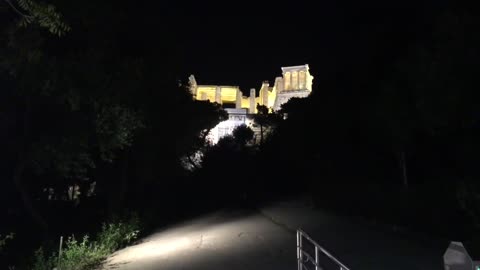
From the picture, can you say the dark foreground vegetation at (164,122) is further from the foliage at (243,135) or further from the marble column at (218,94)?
the marble column at (218,94)

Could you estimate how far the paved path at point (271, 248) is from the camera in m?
7.87

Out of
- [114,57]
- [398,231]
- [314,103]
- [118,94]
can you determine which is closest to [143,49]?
[114,57]

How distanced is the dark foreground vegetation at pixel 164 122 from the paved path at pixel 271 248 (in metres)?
0.81

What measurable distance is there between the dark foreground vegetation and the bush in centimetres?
5

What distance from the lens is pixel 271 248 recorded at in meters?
9.72

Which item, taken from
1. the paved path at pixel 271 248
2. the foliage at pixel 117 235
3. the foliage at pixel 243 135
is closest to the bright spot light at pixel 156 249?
the paved path at pixel 271 248

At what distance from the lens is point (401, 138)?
1186 cm

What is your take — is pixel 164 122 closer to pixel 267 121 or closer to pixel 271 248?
pixel 271 248

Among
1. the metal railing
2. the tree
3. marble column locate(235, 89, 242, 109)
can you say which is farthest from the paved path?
marble column locate(235, 89, 242, 109)

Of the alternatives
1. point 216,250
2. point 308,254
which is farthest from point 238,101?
point 308,254

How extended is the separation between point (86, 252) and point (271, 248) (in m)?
4.54

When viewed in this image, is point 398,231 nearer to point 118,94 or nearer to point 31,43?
point 118,94

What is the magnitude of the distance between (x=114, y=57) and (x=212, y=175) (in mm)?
21917

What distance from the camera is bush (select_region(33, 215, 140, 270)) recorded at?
855 centimetres
